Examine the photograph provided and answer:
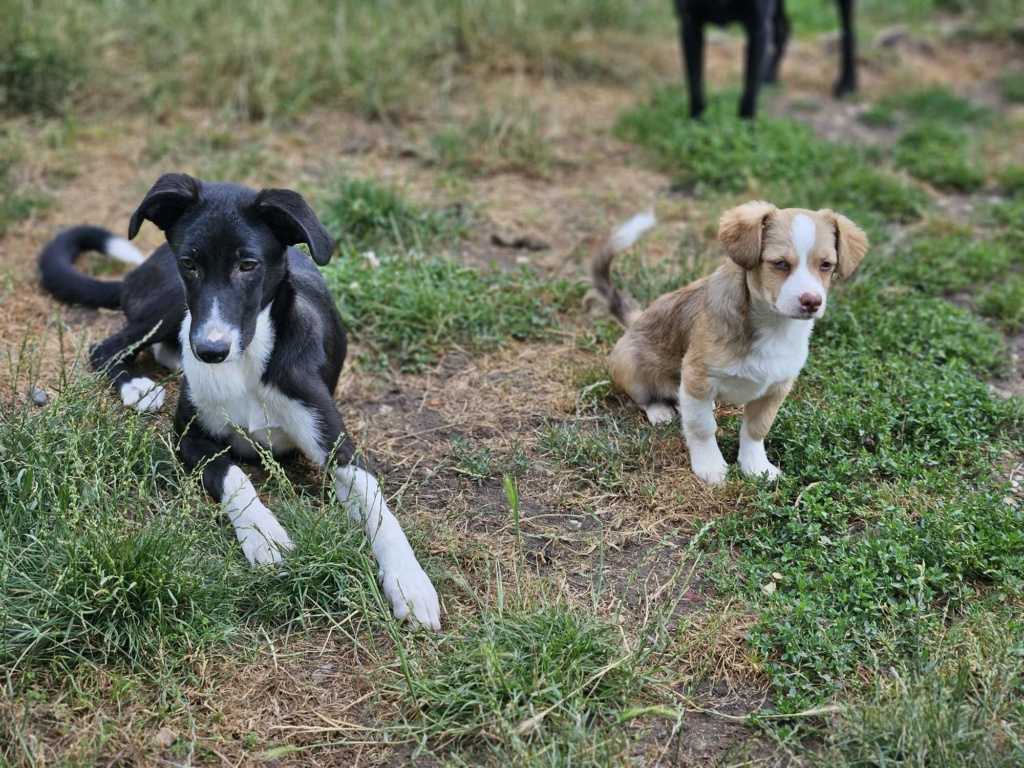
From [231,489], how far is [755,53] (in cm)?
512

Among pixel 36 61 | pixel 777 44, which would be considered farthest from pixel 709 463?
pixel 777 44

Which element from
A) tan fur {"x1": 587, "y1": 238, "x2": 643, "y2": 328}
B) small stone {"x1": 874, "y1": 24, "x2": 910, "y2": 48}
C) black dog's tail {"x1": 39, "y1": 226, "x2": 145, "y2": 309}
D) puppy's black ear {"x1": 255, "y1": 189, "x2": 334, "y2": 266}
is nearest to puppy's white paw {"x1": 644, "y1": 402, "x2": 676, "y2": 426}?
tan fur {"x1": 587, "y1": 238, "x2": 643, "y2": 328}

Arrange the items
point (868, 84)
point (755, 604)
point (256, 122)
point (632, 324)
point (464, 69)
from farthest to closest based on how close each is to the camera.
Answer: point (868, 84) < point (464, 69) < point (256, 122) < point (632, 324) < point (755, 604)

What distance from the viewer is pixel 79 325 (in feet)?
16.1

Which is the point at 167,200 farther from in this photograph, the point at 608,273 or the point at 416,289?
the point at 608,273

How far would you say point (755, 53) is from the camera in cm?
699

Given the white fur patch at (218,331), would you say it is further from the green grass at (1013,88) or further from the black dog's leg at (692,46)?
the green grass at (1013,88)

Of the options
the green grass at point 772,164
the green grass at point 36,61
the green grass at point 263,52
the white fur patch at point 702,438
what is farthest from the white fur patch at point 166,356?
the green grass at point 772,164

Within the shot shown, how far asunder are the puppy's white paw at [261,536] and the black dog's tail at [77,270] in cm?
203

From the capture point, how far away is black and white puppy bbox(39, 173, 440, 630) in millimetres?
3270

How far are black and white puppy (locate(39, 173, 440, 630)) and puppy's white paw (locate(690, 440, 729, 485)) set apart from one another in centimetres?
122

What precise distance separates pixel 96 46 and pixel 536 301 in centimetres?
439

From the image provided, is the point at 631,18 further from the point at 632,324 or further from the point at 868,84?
the point at 632,324

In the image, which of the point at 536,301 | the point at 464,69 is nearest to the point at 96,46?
the point at 464,69
